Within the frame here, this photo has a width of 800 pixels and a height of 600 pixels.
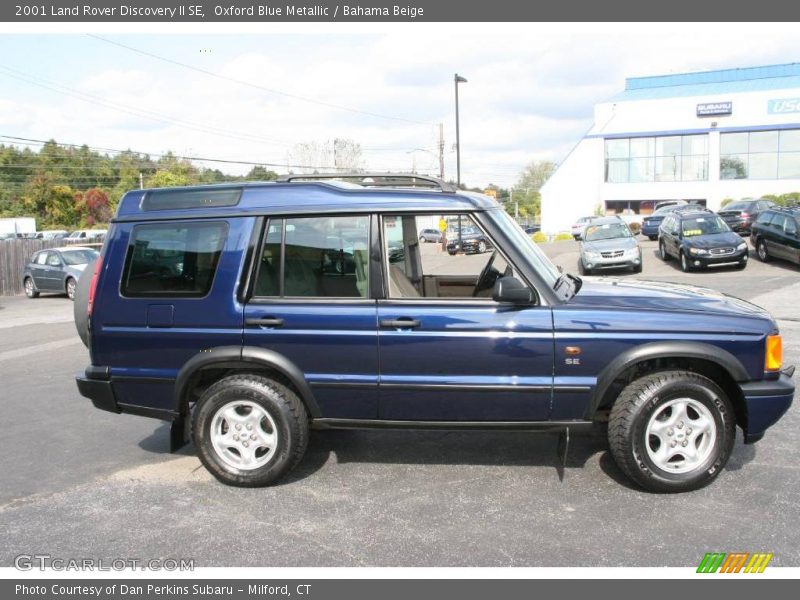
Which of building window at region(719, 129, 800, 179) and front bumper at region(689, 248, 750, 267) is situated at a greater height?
building window at region(719, 129, 800, 179)

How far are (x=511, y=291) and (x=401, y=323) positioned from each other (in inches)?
28.4

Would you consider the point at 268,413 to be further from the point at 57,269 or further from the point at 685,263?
the point at 57,269

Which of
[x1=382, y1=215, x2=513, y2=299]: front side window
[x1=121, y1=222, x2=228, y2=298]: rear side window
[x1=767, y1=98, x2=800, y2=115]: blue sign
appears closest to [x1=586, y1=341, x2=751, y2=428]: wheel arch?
[x1=382, y1=215, x2=513, y2=299]: front side window

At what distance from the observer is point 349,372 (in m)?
4.40

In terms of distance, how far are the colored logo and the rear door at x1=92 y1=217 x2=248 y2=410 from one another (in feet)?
9.87

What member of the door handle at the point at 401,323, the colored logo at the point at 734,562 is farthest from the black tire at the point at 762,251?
the door handle at the point at 401,323

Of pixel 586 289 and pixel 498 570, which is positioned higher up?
pixel 586 289

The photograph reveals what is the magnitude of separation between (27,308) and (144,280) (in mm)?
16715

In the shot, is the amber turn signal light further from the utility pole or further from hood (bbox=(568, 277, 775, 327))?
the utility pole

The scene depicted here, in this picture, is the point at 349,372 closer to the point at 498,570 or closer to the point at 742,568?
the point at 498,570

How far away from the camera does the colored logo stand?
346cm

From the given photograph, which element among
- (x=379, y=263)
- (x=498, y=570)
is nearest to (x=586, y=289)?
(x=379, y=263)

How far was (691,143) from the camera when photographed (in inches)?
1994
